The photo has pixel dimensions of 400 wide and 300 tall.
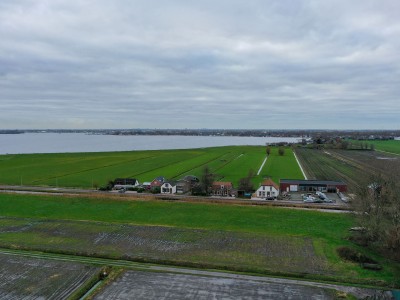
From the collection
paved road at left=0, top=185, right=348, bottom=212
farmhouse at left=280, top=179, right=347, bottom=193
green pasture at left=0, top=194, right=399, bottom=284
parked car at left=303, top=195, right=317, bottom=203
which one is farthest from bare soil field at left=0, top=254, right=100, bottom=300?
farmhouse at left=280, top=179, right=347, bottom=193

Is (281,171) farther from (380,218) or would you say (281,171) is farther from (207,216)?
(380,218)

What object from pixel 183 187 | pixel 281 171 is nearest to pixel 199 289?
pixel 183 187

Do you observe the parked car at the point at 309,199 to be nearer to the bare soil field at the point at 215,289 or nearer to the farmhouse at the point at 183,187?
the farmhouse at the point at 183,187

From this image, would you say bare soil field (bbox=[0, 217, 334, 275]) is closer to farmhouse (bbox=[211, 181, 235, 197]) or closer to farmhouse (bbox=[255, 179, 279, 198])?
farmhouse (bbox=[255, 179, 279, 198])

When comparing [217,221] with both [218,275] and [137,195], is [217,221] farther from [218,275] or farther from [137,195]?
[137,195]

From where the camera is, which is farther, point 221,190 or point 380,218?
point 221,190

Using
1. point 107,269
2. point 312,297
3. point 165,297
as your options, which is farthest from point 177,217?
point 312,297

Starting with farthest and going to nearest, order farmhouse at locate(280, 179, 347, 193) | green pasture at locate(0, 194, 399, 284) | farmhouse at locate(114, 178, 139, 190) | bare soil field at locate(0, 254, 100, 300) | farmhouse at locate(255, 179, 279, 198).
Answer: farmhouse at locate(114, 178, 139, 190) → farmhouse at locate(280, 179, 347, 193) → farmhouse at locate(255, 179, 279, 198) → green pasture at locate(0, 194, 399, 284) → bare soil field at locate(0, 254, 100, 300)
